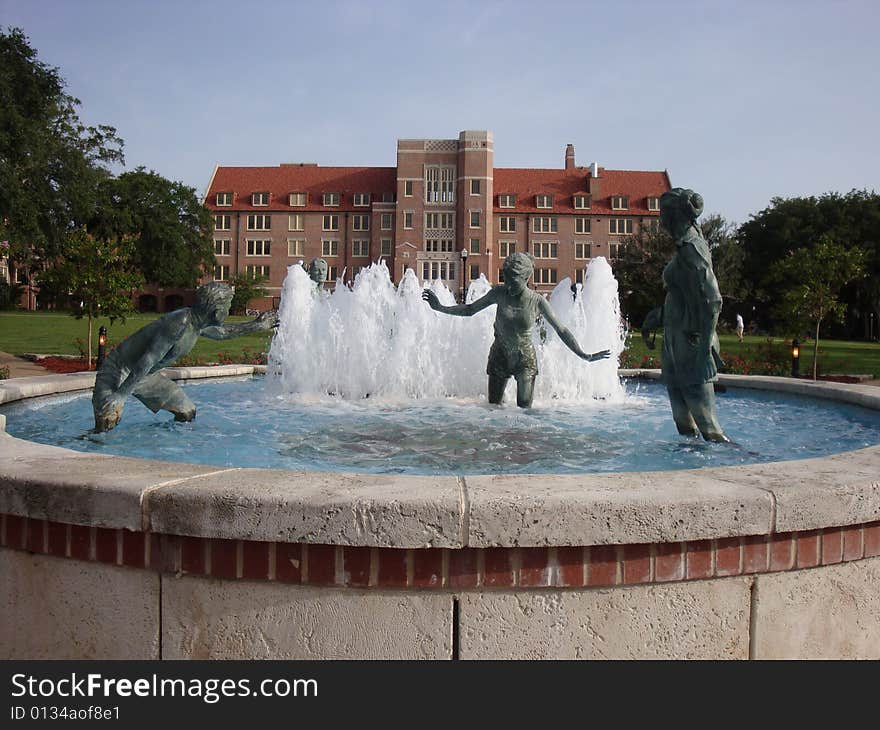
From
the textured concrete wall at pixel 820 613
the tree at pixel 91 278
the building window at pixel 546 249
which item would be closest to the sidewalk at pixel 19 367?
the tree at pixel 91 278

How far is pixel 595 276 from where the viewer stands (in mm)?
13961

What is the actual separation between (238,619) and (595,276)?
1204cm

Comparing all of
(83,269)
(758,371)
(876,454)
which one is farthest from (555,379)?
(83,269)

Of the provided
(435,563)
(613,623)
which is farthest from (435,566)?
(613,623)

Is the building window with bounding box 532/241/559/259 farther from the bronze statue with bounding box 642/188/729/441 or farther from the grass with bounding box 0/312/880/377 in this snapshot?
the bronze statue with bounding box 642/188/729/441

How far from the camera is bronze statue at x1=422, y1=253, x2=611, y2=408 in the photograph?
27.2 ft

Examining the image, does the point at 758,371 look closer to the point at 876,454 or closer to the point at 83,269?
the point at 876,454

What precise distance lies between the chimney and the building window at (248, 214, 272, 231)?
96.5ft

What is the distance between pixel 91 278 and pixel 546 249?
185 ft

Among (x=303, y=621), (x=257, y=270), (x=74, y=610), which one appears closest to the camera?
(x=303, y=621)

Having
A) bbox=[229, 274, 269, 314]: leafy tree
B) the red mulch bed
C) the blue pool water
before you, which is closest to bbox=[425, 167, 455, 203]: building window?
bbox=[229, 274, 269, 314]: leafy tree

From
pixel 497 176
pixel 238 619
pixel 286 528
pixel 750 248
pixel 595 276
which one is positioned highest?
pixel 497 176

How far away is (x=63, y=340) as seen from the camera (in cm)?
2508

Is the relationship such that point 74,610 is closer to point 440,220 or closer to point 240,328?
point 240,328
